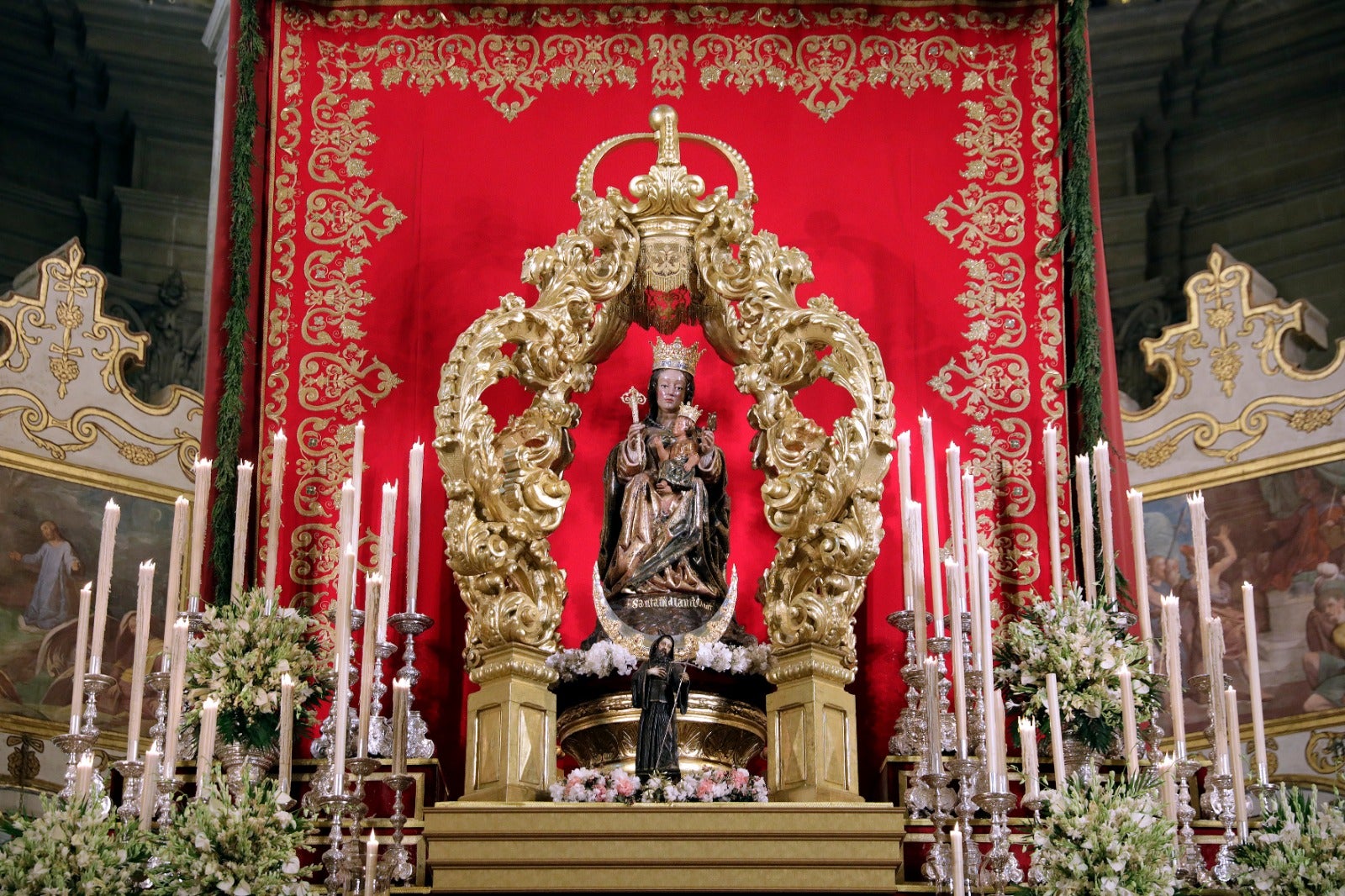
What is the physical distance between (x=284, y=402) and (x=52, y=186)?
110 inches

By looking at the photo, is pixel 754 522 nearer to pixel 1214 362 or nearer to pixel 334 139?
pixel 334 139

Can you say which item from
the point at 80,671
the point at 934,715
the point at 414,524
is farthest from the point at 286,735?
the point at 934,715

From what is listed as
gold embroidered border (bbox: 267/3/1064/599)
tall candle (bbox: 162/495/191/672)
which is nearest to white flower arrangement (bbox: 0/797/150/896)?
tall candle (bbox: 162/495/191/672)

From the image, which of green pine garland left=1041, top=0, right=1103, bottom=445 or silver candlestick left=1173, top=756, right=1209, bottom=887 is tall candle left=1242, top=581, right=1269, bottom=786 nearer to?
silver candlestick left=1173, top=756, right=1209, bottom=887

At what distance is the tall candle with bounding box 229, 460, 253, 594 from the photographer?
324 inches

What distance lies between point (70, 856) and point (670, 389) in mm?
3047

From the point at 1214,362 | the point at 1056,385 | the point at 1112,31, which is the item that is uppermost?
the point at 1112,31

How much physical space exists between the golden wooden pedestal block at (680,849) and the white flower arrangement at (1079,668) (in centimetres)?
94

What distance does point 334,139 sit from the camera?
966 centimetres

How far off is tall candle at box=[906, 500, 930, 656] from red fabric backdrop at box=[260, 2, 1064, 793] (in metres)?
1.21

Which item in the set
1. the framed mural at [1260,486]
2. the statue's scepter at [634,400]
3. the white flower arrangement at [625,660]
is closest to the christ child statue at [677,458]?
the statue's scepter at [634,400]

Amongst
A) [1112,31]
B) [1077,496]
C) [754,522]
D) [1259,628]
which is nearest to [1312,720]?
[1259,628]

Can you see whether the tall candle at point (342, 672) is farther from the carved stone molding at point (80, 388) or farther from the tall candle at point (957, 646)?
the carved stone molding at point (80, 388)

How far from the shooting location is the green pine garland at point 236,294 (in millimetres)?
8812
